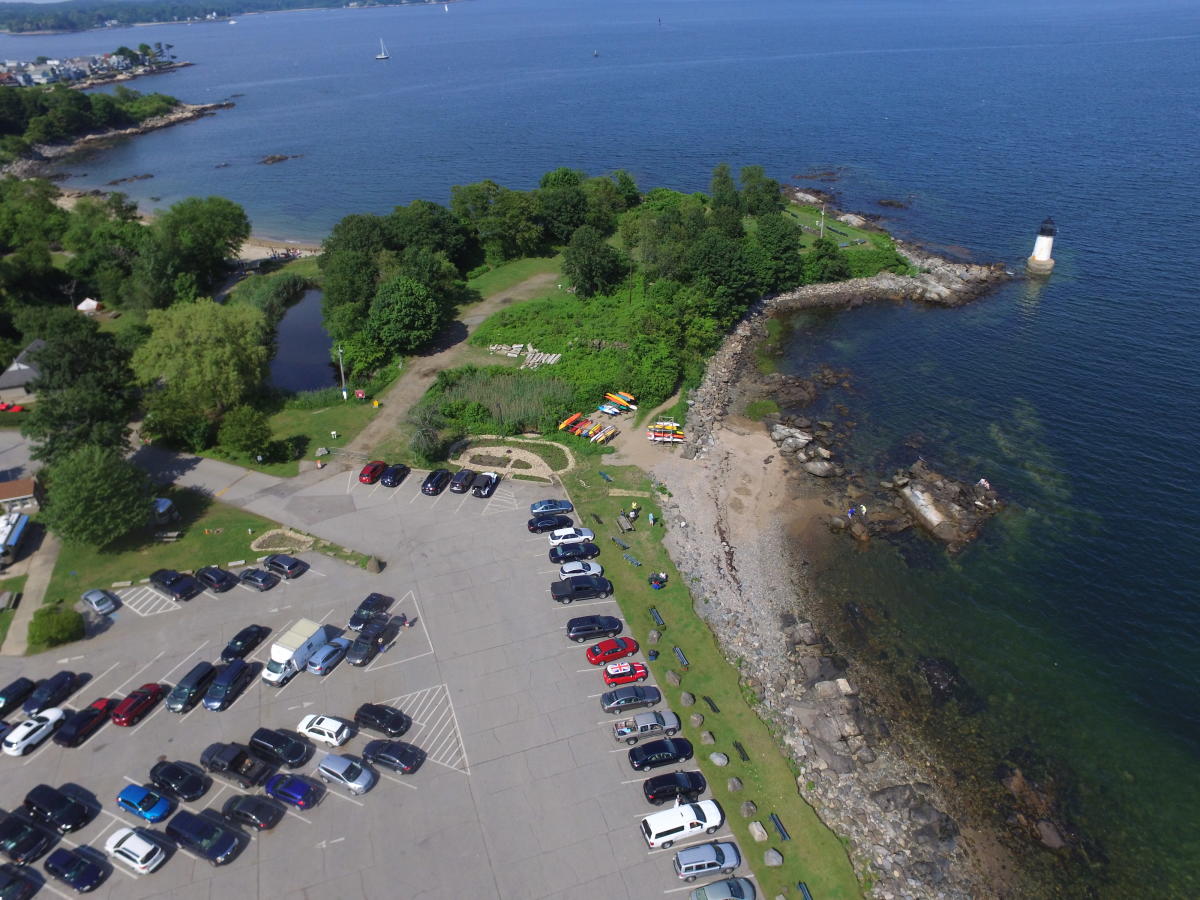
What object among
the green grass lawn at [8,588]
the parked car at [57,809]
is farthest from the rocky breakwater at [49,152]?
the parked car at [57,809]

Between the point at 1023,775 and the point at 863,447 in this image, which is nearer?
the point at 1023,775

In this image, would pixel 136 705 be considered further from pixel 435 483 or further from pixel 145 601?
pixel 435 483

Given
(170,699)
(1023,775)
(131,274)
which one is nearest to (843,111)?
(131,274)

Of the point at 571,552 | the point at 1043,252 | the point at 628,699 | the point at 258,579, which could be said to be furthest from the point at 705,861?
the point at 1043,252

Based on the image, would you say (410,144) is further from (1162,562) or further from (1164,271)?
(1162,562)

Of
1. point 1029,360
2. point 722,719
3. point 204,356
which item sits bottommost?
point 1029,360
